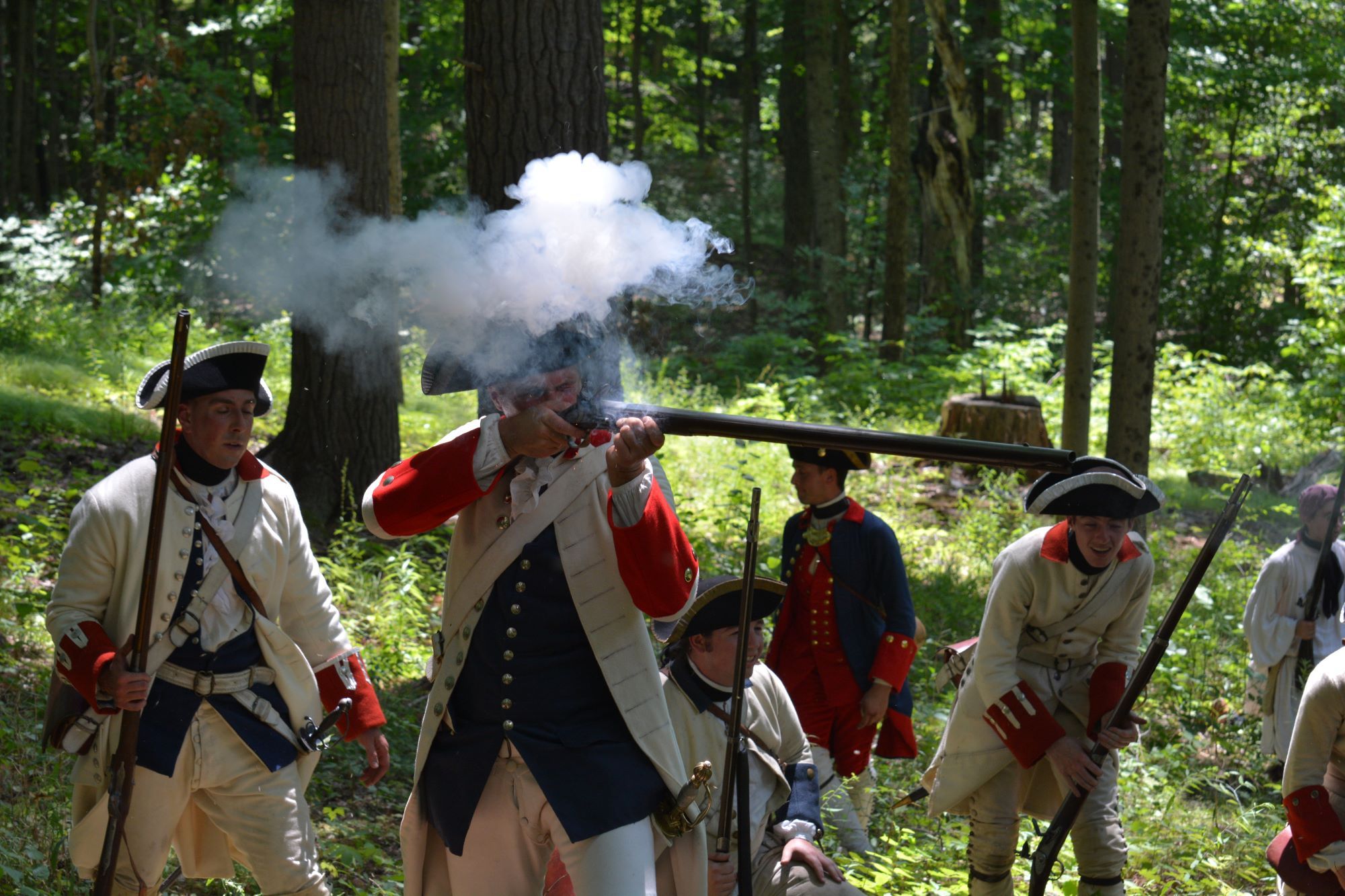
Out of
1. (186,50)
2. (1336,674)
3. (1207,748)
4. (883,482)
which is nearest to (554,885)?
(1336,674)

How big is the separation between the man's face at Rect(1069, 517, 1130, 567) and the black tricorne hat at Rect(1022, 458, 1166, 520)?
0.04 metres

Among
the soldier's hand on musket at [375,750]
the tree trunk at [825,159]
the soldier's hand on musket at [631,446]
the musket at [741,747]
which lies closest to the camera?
the soldier's hand on musket at [631,446]

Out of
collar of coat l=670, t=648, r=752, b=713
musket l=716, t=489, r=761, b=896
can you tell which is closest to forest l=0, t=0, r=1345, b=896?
musket l=716, t=489, r=761, b=896

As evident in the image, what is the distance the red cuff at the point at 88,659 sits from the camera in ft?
11.6

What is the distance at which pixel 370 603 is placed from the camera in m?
7.69

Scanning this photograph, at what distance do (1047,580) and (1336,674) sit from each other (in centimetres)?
103

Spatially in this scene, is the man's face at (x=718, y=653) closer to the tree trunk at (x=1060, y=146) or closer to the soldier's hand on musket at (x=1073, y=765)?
the soldier's hand on musket at (x=1073, y=765)

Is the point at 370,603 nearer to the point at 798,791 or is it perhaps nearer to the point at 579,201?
the point at 798,791

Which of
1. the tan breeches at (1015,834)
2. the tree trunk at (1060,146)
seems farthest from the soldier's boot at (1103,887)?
the tree trunk at (1060,146)

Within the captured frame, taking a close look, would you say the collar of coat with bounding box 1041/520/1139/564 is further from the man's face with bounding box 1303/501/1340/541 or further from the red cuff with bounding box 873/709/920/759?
the man's face with bounding box 1303/501/1340/541

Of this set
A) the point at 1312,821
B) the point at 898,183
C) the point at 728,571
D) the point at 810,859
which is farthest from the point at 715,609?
the point at 898,183

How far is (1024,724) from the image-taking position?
4.57 metres

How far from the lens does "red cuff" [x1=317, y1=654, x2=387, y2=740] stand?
4.00 meters

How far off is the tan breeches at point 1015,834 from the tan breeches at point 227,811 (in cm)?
257
